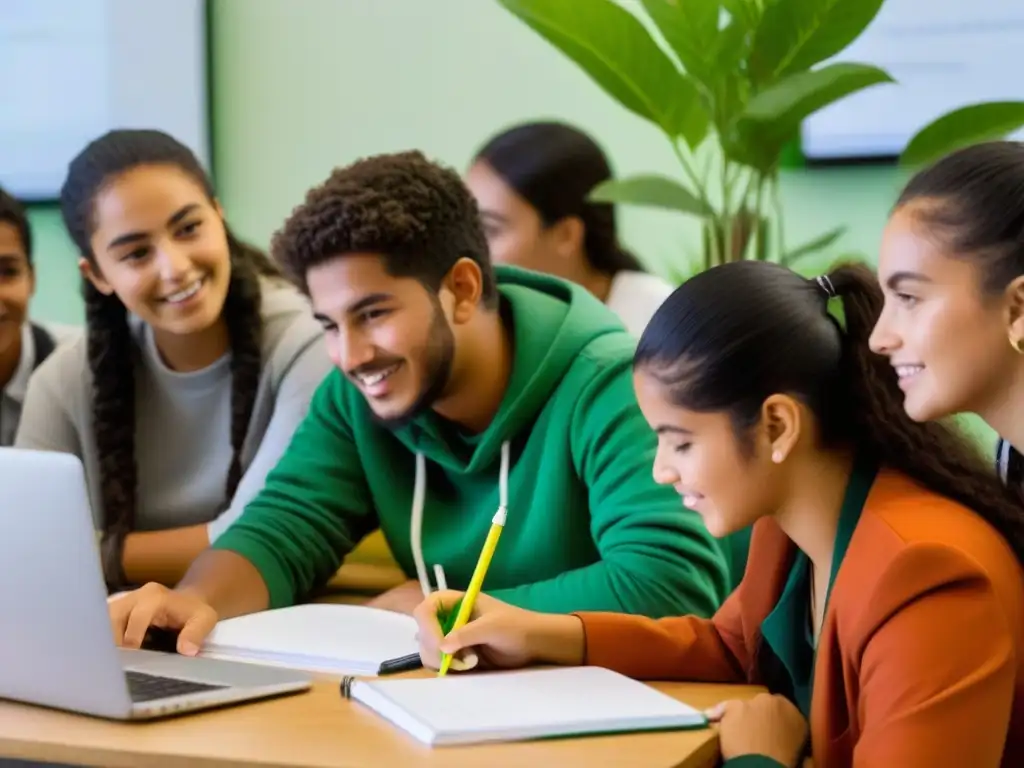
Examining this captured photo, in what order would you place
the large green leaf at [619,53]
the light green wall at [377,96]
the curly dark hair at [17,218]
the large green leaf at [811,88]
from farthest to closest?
the light green wall at [377,96] < the curly dark hair at [17,218] < the large green leaf at [619,53] < the large green leaf at [811,88]

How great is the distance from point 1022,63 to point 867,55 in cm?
25

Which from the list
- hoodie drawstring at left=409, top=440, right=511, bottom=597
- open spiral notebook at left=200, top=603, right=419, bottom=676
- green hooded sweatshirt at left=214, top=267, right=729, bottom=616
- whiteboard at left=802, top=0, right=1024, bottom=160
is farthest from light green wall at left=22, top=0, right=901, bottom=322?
open spiral notebook at left=200, top=603, right=419, bottom=676

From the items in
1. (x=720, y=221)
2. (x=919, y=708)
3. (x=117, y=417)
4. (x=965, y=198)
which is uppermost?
(x=965, y=198)

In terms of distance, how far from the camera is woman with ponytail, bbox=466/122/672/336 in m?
2.29

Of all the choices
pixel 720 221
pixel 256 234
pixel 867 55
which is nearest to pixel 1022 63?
pixel 867 55

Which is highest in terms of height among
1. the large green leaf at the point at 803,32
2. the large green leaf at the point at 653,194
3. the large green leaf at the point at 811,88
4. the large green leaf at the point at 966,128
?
the large green leaf at the point at 803,32

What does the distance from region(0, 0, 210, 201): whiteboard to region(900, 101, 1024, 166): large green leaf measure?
4.98ft

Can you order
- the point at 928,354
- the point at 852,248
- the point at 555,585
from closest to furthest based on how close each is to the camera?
the point at 928,354, the point at 555,585, the point at 852,248

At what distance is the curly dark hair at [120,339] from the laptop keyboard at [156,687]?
2.37 ft

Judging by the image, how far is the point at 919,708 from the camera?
3.03 feet

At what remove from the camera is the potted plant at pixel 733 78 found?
1.70 metres

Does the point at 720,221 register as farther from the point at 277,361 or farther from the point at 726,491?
the point at 726,491

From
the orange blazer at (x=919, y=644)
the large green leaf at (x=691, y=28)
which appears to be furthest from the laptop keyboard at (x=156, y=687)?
the large green leaf at (x=691, y=28)

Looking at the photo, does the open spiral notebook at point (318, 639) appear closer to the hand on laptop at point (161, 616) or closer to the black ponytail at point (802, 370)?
the hand on laptop at point (161, 616)
